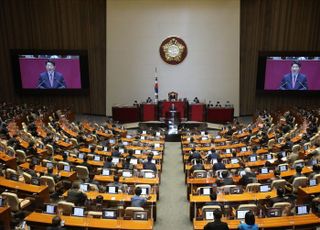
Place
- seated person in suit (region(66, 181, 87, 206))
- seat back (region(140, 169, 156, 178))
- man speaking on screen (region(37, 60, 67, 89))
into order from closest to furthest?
seated person in suit (region(66, 181, 87, 206))
seat back (region(140, 169, 156, 178))
man speaking on screen (region(37, 60, 67, 89))

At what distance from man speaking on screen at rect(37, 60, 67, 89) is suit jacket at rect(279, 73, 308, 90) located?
1611 cm

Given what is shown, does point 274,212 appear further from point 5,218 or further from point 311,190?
point 5,218

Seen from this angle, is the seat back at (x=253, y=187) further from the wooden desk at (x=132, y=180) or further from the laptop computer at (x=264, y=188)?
the wooden desk at (x=132, y=180)

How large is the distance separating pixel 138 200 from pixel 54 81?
66.1 feet

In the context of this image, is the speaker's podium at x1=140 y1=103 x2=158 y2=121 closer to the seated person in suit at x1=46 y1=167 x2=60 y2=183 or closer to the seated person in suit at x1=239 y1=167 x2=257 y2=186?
the seated person in suit at x1=46 y1=167 x2=60 y2=183

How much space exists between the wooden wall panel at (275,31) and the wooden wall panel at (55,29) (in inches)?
419

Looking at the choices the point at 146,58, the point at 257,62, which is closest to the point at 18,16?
the point at 146,58

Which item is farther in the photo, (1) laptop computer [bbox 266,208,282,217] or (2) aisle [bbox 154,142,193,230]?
(2) aisle [bbox 154,142,193,230]

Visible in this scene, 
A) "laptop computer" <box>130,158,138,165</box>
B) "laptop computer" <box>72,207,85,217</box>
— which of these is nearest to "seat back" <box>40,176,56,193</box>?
"laptop computer" <box>72,207,85,217</box>

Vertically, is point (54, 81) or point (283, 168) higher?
point (54, 81)

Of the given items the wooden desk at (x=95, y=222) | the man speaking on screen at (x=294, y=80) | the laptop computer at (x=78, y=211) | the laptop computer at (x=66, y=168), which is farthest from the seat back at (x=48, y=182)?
the man speaking on screen at (x=294, y=80)

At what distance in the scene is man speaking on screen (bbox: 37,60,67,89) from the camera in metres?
27.4

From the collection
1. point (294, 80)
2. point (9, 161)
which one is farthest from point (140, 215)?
point (294, 80)

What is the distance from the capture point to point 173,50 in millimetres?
27344
